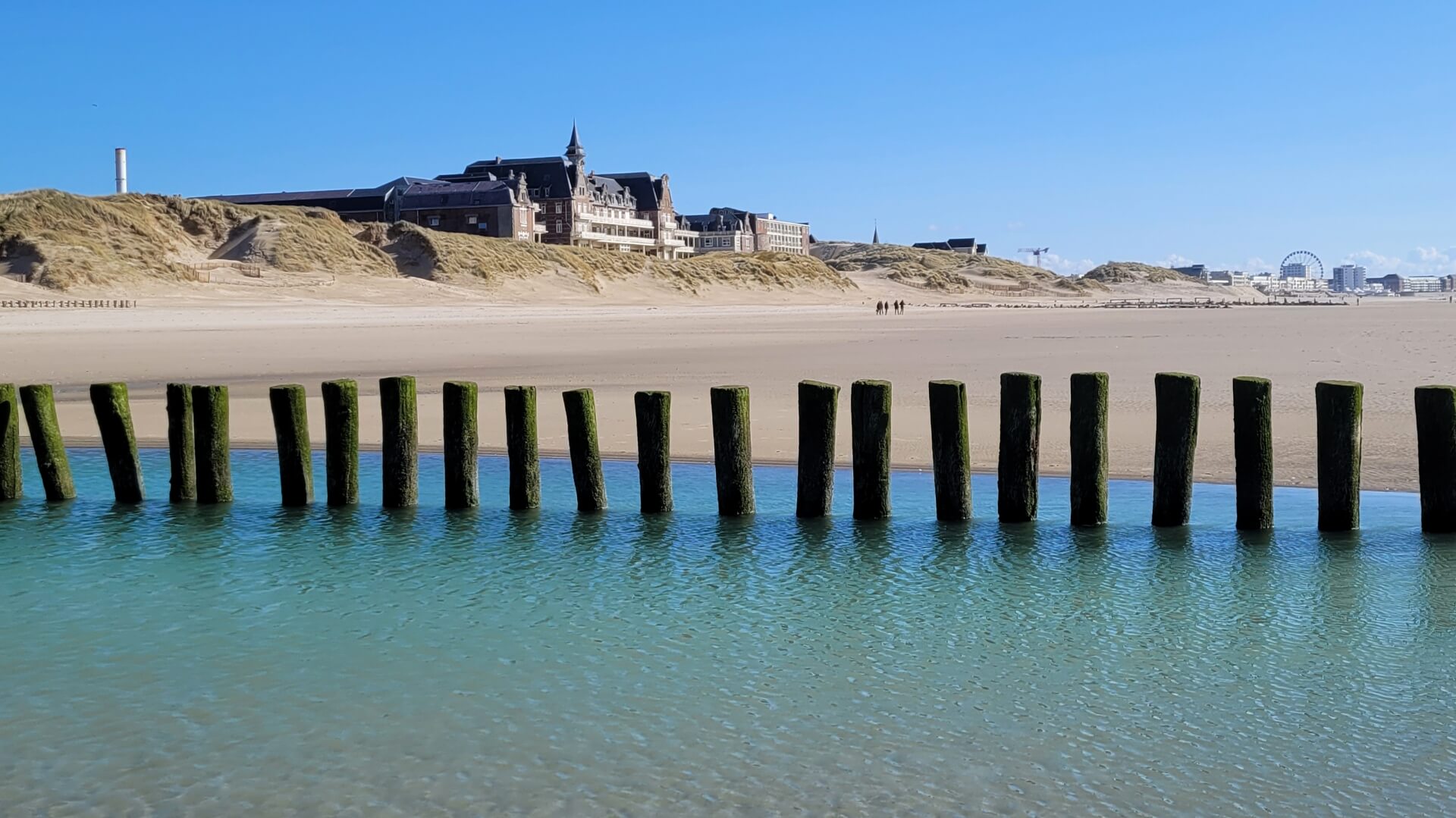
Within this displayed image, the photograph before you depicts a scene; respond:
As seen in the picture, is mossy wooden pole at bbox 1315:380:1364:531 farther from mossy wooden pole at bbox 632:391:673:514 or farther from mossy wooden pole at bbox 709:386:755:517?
mossy wooden pole at bbox 632:391:673:514

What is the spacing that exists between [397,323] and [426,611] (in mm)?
38410

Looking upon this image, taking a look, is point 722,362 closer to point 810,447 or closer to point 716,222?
point 810,447

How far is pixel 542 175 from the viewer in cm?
12512

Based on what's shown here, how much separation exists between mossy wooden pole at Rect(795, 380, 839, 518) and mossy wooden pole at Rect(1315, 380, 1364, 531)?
3.54 m

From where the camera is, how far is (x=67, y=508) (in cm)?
1120

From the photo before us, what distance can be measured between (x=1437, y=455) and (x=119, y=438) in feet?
34.5

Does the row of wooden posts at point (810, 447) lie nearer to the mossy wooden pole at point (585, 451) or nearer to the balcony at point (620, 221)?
the mossy wooden pole at point (585, 451)

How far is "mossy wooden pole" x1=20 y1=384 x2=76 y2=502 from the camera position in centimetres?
1105

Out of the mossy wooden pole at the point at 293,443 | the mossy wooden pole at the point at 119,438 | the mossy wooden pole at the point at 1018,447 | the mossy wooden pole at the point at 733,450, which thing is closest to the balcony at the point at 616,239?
the mossy wooden pole at the point at 119,438

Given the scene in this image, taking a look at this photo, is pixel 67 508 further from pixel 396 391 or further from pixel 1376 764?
pixel 1376 764

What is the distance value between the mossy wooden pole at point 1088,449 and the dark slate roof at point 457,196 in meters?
107

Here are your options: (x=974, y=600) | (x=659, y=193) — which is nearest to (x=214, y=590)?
(x=974, y=600)

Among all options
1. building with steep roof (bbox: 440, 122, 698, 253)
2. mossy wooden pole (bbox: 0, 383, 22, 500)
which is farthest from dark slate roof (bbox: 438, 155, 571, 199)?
mossy wooden pole (bbox: 0, 383, 22, 500)

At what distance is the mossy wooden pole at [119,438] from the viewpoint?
1096 centimetres
